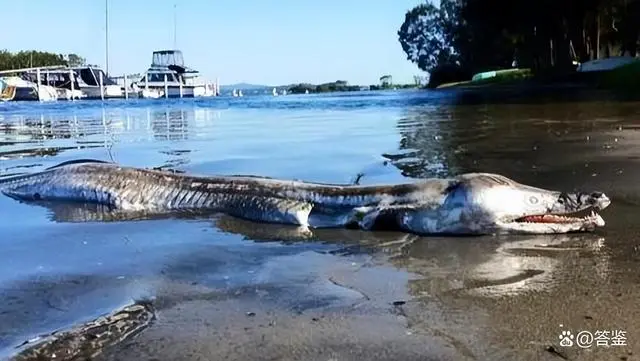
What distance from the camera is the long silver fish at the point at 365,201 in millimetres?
5188

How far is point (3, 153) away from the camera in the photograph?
1272cm

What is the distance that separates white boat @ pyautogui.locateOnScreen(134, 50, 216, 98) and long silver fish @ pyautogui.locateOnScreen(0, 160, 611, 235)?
289ft

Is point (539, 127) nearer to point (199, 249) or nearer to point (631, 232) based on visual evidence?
point (631, 232)

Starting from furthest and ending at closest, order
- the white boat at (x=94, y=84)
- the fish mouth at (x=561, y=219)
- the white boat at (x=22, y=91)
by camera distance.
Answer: the white boat at (x=94, y=84) < the white boat at (x=22, y=91) < the fish mouth at (x=561, y=219)

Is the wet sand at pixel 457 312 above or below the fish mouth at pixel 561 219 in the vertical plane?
below

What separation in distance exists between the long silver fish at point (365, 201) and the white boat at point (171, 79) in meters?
88.0

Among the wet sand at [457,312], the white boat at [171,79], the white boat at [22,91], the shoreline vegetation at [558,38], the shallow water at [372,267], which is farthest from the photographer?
the white boat at [171,79]

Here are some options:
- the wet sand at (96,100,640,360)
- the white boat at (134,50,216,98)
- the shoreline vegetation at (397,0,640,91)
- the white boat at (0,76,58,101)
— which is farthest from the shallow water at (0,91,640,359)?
the white boat at (134,50,216,98)

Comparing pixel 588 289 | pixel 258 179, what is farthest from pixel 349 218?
pixel 588 289

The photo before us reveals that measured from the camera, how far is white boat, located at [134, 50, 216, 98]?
310ft

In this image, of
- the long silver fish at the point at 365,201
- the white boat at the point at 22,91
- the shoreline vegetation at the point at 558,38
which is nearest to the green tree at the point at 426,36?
the shoreline vegetation at the point at 558,38

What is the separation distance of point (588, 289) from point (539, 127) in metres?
10.5

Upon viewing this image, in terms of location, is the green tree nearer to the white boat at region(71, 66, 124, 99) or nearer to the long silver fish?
the white boat at region(71, 66, 124, 99)

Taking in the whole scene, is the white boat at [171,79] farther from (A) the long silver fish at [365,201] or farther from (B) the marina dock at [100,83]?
(A) the long silver fish at [365,201]
